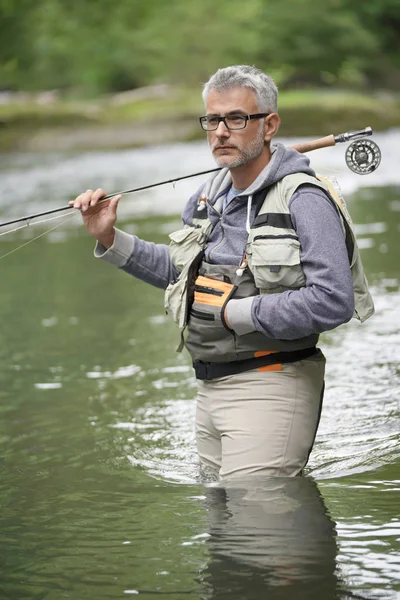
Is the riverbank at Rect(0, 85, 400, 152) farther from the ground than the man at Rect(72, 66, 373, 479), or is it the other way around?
the riverbank at Rect(0, 85, 400, 152)

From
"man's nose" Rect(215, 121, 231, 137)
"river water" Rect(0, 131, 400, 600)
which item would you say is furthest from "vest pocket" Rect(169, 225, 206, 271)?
"river water" Rect(0, 131, 400, 600)

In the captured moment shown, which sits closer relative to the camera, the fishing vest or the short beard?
the fishing vest

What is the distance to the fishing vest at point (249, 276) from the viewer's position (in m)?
4.07

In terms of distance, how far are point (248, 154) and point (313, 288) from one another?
1.80ft

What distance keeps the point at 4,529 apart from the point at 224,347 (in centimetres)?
109

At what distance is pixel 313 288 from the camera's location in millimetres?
3979

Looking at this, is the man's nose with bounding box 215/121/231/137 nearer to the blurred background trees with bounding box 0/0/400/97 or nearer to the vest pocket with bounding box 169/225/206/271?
the vest pocket with bounding box 169/225/206/271

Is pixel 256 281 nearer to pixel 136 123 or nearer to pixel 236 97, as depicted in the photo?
pixel 236 97

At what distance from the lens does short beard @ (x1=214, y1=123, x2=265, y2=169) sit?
13.8ft

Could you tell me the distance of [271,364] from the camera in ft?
14.1

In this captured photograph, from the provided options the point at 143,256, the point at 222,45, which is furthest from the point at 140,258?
the point at 222,45

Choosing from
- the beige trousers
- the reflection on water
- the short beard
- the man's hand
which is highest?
the short beard

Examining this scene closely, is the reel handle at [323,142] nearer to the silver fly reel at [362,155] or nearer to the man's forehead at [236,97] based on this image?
the silver fly reel at [362,155]

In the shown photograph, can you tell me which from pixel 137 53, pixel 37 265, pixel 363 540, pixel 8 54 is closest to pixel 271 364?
pixel 363 540
